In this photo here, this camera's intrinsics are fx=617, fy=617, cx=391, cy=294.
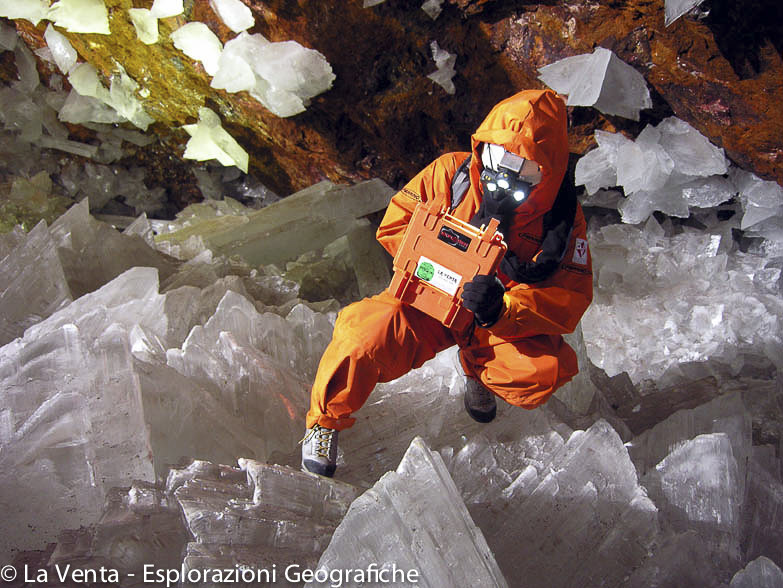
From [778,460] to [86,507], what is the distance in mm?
2148

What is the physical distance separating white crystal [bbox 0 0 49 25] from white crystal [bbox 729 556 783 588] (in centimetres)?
344

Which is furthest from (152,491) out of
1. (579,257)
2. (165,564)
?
(579,257)

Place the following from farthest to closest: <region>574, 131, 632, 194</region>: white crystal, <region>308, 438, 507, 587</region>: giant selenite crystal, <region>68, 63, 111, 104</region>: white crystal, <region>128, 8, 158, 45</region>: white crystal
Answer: <region>68, 63, 111, 104</region>: white crystal → <region>128, 8, 158, 45</region>: white crystal → <region>574, 131, 632, 194</region>: white crystal → <region>308, 438, 507, 587</region>: giant selenite crystal

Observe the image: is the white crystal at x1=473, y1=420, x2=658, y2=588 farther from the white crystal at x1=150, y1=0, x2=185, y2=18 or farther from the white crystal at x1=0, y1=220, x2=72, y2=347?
the white crystal at x1=150, y1=0, x2=185, y2=18

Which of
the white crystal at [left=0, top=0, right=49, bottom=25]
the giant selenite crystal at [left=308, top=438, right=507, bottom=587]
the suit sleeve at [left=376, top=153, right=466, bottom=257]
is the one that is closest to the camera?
the giant selenite crystal at [left=308, top=438, right=507, bottom=587]

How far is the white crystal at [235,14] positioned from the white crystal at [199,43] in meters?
0.11

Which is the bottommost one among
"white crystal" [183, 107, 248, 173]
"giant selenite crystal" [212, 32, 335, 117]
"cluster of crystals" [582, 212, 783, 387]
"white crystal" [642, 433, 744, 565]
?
"cluster of crystals" [582, 212, 783, 387]

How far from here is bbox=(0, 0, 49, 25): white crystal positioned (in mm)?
2893

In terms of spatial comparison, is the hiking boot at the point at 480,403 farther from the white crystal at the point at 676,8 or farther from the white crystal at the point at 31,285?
the white crystal at the point at 31,285

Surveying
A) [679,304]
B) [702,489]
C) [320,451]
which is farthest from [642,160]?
[320,451]

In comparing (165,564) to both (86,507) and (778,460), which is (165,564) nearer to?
(86,507)

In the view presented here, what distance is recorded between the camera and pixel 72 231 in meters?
2.62

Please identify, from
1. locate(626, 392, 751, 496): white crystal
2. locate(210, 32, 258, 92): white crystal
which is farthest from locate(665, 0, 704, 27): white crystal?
locate(210, 32, 258, 92): white crystal

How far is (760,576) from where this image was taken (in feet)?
4.66
